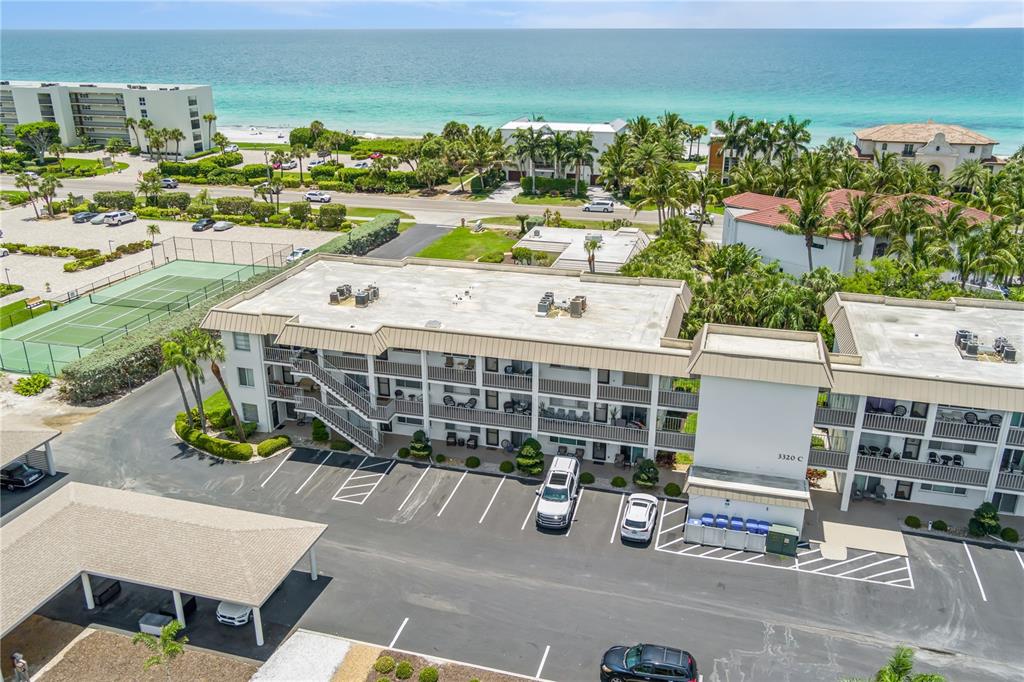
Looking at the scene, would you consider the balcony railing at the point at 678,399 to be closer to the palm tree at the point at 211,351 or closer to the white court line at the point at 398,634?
the white court line at the point at 398,634

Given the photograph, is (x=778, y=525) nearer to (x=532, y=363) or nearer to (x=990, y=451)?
(x=990, y=451)

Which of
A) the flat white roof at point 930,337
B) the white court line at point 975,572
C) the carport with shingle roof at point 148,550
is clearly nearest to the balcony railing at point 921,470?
the white court line at point 975,572

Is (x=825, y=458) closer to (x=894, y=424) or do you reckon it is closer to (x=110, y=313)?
(x=894, y=424)

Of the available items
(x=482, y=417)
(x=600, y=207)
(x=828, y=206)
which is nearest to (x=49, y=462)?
(x=482, y=417)

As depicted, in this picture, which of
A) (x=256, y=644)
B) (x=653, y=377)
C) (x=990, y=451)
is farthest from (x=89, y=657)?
(x=990, y=451)

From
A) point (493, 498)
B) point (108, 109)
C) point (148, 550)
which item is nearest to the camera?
point (148, 550)

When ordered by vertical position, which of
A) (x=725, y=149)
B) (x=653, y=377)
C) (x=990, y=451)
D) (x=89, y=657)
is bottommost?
(x=89, y=657)
